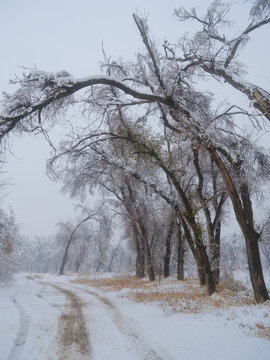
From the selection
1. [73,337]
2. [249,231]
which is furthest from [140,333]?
[249,231]

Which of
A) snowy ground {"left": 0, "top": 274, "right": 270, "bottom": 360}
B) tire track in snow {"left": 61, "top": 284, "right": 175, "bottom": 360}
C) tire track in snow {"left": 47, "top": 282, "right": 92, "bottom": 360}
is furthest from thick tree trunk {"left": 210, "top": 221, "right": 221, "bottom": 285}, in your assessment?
tire track in snow {"left": 47, "top": 282, "right": 92, "bottom": 360}

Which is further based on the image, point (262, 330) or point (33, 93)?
point (33, 93)

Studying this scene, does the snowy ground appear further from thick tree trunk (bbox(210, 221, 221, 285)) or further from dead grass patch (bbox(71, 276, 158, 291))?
dead grass patch (bbox(71, 276, 158, 291))

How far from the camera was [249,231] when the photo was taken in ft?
22.8

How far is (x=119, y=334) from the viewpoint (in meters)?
4.95

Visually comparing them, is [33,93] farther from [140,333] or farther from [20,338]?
[140,333]

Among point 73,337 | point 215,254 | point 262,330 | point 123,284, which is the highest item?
point 215,254

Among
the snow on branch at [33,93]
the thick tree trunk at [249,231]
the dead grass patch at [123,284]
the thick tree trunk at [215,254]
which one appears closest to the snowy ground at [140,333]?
the thick tree trunk at [249,231]

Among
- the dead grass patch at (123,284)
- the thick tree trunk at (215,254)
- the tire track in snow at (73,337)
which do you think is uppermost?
the thick tree trunk at (215,254)

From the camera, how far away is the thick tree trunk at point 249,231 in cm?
675

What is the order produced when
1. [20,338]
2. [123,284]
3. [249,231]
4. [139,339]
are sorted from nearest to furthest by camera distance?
[20,338]
[139,339]
[249,231]
[123,284]

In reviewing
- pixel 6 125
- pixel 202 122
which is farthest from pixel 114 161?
pixel 6 125

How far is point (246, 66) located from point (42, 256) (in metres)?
105

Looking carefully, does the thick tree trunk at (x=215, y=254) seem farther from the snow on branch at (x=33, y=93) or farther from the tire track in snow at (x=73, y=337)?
the snow on branch at (x=33, y=93)
